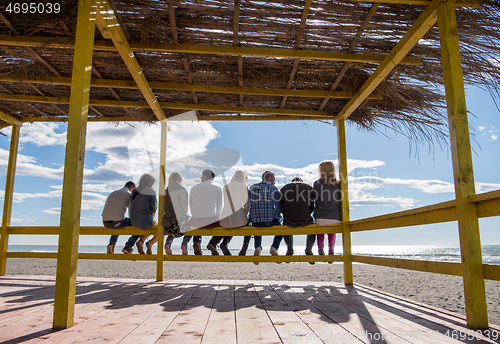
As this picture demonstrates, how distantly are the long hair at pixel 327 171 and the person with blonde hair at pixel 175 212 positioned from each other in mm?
1964

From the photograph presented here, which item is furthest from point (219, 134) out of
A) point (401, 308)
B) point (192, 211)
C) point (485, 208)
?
point (485, 208)

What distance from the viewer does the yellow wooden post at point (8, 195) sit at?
4.93 m

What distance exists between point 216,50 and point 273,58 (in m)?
0.68

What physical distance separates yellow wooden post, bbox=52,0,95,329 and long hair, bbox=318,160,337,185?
324 cm

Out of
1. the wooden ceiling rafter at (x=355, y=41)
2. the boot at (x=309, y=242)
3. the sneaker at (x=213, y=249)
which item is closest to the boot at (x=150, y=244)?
the sneaker at (x=213, y=249)

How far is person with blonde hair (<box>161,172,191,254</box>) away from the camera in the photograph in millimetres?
4426

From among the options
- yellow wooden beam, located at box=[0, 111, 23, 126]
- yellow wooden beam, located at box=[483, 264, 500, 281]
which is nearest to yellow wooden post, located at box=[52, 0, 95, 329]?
yellow wooden beam, located at box=[483, 264, 500, 281]

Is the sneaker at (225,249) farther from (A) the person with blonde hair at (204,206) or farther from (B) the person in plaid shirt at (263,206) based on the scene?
(B) the person in plaid shirt at (263,206)

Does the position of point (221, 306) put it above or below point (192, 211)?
below

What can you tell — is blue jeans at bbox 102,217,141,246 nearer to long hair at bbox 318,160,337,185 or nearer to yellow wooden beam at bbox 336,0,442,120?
long hair at bbox 318,160,337,185

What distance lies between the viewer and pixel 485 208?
1.96 m

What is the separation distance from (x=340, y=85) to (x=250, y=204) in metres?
1.94

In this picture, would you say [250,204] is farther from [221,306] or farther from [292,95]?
[221,306]

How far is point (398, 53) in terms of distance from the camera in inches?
120
